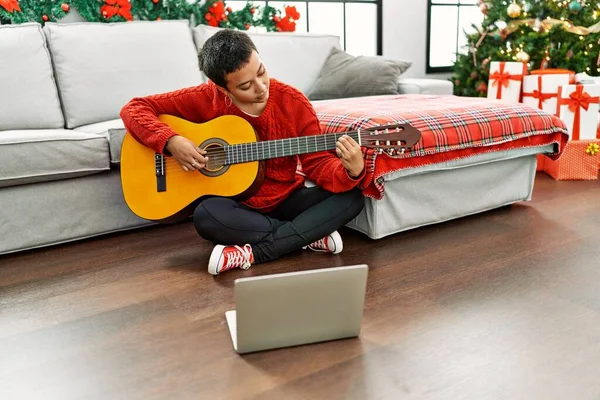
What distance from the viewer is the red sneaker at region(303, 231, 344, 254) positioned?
1.78 meters

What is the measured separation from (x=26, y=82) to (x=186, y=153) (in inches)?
41.6

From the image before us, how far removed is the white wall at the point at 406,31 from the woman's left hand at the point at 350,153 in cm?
251

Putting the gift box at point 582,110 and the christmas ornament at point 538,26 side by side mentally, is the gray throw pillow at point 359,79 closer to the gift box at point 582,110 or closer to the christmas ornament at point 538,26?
the gift box at point 582,110

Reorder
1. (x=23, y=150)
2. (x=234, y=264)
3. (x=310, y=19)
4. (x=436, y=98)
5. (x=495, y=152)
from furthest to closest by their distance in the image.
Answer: (x=310, y=19) → (x=436, y=98) → (x=495, y=152) → (x=23, y=150) → (x=234, y=264)

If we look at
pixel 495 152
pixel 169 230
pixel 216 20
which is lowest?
pixel 169 230

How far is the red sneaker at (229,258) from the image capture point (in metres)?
1.64

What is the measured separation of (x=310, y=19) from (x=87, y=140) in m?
2.11

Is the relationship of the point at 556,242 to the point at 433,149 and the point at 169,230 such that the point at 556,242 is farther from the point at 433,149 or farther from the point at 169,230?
the point at 169,230

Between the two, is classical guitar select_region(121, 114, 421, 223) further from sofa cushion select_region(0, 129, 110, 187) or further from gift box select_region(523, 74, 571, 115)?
gift box select_region(523, 74, 571, 115)

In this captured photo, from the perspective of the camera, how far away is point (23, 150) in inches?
71.1

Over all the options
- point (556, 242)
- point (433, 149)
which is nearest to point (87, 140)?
point (433, 149)

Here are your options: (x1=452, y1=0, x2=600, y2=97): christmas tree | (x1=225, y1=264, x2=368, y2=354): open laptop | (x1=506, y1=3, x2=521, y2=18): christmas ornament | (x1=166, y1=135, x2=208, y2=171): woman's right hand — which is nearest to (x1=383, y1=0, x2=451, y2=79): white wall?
(x1=452, y1=0, x2=600, y2=97): christmas tree

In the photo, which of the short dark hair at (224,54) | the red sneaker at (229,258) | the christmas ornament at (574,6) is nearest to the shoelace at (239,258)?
the red sneaker at (229,258)

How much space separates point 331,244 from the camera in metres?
1.78
